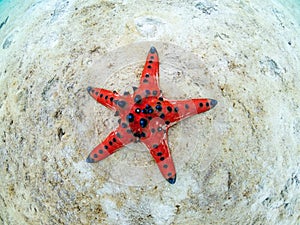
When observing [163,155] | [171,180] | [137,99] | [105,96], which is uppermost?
[137,99]

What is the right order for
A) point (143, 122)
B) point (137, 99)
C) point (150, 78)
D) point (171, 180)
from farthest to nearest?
point (150, 78) → point (171, 180) → point (137, 99) → point (143, 122)

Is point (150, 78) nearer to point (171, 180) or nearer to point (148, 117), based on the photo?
point (148, 117)

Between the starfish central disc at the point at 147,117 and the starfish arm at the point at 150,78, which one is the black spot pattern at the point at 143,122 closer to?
the starfish central disc at the point at 147,117

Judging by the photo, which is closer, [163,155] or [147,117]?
[147,117]

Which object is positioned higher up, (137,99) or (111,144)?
(137,99)

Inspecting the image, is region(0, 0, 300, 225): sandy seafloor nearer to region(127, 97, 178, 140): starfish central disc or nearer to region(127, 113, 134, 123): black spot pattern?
region(127, 97, 178, 140): starfish central disc

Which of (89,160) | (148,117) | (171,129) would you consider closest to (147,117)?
(148,117)

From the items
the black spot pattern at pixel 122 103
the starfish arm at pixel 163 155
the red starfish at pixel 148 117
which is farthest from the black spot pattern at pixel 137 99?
the starfish arm at pixel 163 155
